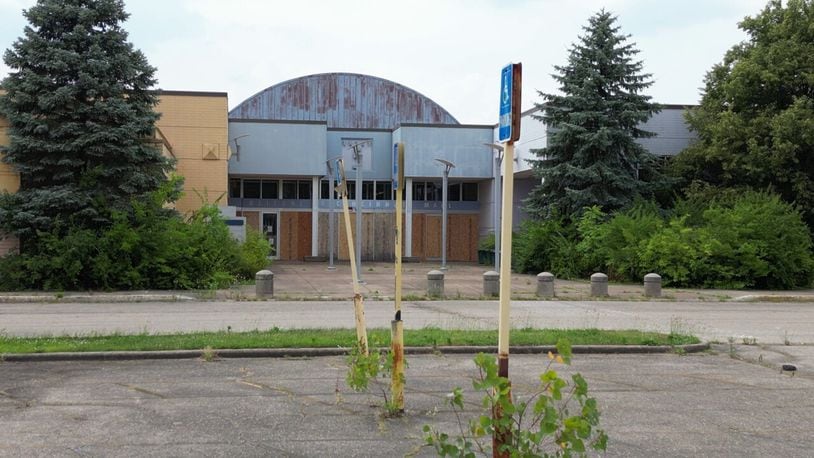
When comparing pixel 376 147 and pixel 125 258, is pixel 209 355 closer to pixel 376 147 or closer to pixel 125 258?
pixel 125 258

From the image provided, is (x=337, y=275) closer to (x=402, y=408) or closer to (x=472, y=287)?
(x=472, y=287)

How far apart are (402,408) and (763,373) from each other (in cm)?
516

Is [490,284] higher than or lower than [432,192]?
A: lower

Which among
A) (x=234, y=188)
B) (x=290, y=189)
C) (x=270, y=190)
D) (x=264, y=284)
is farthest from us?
(x=290, y=189)

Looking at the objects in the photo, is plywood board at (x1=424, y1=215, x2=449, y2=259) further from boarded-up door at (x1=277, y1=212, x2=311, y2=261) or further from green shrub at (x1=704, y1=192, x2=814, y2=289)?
green shrub at (x1=704, y1=192, x2=814, y2=289)

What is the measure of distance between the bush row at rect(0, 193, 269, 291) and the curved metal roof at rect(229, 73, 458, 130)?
32710mm

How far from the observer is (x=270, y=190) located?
139 ft

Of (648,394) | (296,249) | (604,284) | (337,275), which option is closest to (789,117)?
(604,284)

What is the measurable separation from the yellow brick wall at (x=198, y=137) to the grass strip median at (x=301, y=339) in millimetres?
21771

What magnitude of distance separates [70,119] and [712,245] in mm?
19628

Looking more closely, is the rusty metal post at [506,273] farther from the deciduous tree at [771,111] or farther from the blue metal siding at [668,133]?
the blue metal siding at [668,133]

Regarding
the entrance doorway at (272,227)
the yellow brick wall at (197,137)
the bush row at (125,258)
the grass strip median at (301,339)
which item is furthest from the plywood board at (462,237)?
the grass strip median at (301,339)

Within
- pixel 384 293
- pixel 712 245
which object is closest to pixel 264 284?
pixel 384 293

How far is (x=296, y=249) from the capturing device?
1663 inches
